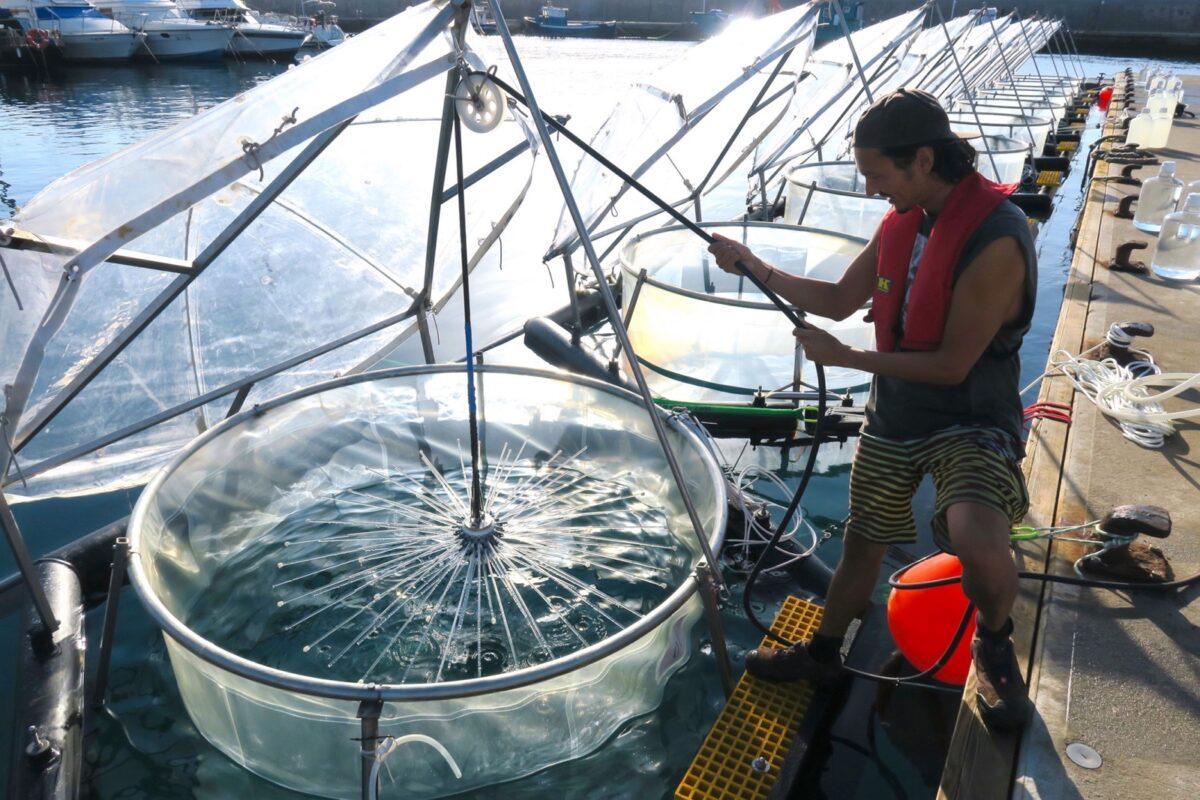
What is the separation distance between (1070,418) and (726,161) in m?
5.08

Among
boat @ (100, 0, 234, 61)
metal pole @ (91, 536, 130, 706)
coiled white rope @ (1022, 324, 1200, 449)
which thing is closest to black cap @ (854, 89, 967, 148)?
coiled white rope @ (1022, 324, 1200, 449)

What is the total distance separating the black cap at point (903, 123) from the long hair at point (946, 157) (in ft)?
0.07

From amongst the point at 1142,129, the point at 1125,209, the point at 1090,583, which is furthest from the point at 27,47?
the point at 1090,583

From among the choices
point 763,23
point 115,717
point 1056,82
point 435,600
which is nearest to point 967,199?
point 435,600

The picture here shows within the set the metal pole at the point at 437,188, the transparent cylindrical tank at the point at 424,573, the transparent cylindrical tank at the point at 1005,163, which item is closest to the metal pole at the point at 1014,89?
the transparent cylindrical tank at the point at 1005,163

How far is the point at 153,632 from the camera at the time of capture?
429 centimetres

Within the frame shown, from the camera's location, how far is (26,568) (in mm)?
3199

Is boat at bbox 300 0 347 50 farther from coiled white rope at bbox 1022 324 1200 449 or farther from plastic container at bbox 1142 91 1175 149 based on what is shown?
coiled white rope at bbox 1022 324 1200 449

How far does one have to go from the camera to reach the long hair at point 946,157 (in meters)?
2.58

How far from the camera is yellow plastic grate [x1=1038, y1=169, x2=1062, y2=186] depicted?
1377 cm

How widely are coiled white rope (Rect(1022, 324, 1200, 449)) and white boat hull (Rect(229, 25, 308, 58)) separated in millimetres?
41079

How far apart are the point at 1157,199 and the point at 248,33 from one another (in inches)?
1556

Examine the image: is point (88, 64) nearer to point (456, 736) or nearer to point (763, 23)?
point (763, 23)

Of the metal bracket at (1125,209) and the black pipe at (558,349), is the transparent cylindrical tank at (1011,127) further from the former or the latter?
the black pipe at (558,349)
